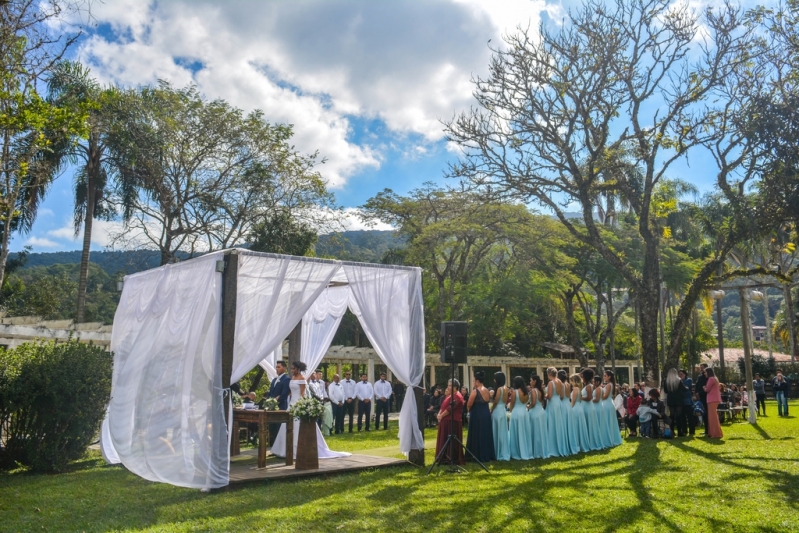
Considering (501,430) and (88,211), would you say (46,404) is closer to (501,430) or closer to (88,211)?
(501,430)

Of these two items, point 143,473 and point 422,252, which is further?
point 422,252

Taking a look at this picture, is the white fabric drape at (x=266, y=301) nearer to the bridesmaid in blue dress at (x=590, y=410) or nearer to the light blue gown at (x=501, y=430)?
the light blue gown at (x=501, y=430)

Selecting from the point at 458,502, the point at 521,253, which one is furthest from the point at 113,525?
the point at 521,253

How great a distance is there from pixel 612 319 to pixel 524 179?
53.8 ft

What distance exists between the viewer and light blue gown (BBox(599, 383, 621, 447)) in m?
11.8

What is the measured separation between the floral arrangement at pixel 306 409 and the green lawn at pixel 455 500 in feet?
2.98

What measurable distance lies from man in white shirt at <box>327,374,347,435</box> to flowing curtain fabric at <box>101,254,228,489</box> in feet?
20.5

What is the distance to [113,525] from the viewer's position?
602cm

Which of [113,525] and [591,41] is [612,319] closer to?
[591,41]

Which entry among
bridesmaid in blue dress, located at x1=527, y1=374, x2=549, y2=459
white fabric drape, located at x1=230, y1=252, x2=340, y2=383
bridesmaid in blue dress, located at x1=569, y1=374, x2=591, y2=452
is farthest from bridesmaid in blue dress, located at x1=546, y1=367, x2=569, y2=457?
white fabric drape, located at x1=230, y1=252, x2=340, y2=383

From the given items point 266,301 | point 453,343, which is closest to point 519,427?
point 453,343

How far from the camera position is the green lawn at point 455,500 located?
5949 mm

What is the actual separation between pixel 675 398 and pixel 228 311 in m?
9.82

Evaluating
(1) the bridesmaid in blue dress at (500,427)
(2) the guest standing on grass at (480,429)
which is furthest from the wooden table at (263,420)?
(1) the bridesmaid in blue dress at (500,427)
